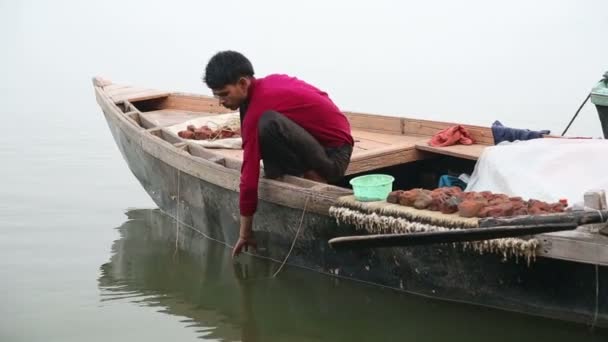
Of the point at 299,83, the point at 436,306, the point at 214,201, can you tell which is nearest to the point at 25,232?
the point at 214,201

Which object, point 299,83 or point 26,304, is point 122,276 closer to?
point 26,304

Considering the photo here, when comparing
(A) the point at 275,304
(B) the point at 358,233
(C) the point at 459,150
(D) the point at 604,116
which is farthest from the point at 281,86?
(D) the point at 604,116

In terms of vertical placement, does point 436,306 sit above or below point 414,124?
below

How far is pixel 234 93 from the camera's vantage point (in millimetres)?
4387

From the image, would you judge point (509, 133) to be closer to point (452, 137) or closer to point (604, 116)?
point (452, 137)

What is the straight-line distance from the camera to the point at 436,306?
13.5ft

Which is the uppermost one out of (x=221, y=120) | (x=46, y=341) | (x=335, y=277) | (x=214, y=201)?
(x=221, y=120)

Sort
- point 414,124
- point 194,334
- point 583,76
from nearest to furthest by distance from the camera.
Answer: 1. point 194,334
2. point 414,124
3. point 583,76

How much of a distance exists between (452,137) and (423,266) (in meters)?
1.56

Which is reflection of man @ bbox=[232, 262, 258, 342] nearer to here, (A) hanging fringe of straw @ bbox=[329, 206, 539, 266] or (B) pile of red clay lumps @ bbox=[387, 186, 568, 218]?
(A) hanging fringe of straw @ bbox=[329, 206, 539, 266]

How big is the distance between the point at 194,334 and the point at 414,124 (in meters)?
2.52

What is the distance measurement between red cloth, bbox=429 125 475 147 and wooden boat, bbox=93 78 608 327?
0.06 m

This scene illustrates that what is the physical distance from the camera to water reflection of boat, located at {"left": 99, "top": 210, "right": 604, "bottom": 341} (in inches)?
157

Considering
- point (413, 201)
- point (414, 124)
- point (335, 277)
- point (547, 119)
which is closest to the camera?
point (413, 201)
